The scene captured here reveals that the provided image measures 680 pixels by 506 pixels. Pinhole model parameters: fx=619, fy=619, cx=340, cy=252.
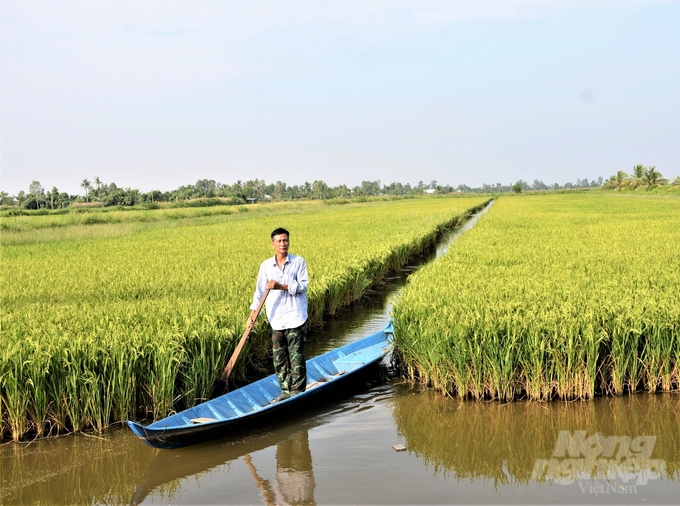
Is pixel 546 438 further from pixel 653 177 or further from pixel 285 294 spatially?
pixel 653 177

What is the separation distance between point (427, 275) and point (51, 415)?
680 centimetres

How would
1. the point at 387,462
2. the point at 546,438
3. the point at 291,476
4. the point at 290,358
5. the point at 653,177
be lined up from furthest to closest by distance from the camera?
the point at 653,177
the point at 290,358
the point at 546,438
the point at 387,462
the point at 291,476

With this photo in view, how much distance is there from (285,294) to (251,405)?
1.16 meters

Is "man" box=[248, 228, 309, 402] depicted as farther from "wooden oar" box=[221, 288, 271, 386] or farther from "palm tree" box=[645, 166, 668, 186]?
"palm tree" box=[645, 166, 668, 186]

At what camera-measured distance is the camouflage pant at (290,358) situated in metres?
6.18

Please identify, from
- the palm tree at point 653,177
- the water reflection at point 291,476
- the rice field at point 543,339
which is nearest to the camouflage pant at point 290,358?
the water reflection at point 291,476

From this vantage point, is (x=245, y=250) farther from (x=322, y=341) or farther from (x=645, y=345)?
(x=645, y=345)

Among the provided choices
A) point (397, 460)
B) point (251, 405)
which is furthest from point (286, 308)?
point (397, 460)

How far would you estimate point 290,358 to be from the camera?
6.27 metres

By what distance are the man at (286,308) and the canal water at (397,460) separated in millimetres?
455

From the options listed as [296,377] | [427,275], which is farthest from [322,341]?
[296,377]

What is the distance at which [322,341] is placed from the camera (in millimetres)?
9656

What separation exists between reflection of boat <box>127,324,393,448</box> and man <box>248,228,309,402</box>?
24 cm

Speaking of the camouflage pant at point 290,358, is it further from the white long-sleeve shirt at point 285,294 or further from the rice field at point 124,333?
the rice field at point 124,333
